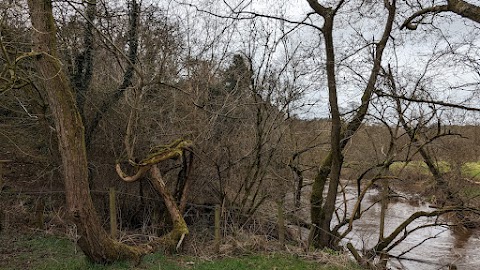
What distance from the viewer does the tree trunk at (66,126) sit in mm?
6879

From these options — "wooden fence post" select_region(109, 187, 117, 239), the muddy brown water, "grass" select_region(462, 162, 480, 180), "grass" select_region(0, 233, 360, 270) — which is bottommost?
the muddy brown water

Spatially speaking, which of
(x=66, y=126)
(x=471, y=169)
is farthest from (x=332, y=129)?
(x=66, y=126)

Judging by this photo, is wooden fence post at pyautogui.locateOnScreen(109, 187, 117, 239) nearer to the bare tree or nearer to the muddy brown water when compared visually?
the muddy brown water

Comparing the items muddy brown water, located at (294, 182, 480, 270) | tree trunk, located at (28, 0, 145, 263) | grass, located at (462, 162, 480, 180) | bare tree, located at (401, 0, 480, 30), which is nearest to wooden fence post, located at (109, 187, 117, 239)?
tree trunk, located at (28, 0, 145, 263)

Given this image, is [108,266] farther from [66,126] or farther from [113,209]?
[66,126]

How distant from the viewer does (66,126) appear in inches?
275

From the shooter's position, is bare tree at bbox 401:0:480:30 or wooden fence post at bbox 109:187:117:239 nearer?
bare tree at bbox 401:0:480:30

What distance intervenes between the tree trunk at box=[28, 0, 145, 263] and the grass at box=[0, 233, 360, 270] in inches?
29.9

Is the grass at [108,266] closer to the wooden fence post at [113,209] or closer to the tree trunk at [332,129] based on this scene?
the wooden fence post at [113,209]

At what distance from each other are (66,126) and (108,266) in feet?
8.22

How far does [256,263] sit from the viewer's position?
26.5ft

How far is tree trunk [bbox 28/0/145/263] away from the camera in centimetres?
688

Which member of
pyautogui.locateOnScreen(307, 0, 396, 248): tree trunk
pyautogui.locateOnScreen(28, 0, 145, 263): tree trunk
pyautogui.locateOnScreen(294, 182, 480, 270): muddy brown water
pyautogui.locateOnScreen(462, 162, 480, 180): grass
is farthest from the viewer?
pyautogui.locateOnScreen(462, 162, 480, 180): grass

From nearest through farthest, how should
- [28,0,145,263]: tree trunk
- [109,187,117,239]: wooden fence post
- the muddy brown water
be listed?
[28,0,145,263]: tree trunk < [109,187,117,239]: wooden fence post < the muddy brown water
